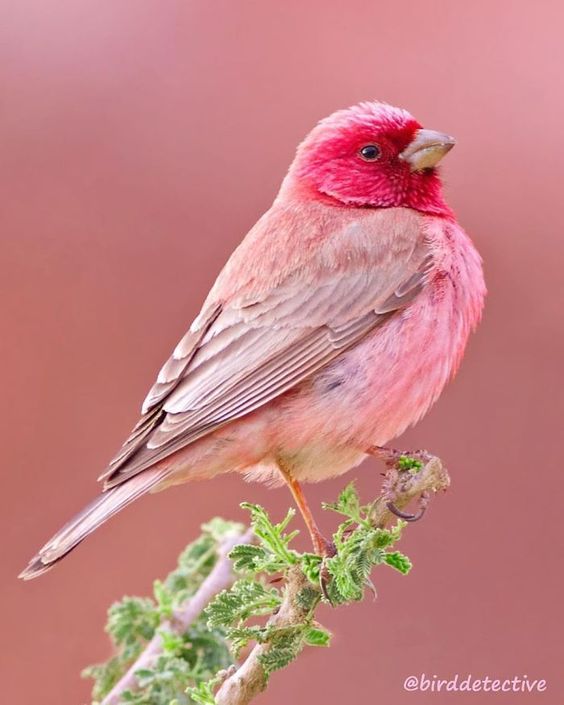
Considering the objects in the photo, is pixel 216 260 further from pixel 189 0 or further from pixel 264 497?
pixel 189 0

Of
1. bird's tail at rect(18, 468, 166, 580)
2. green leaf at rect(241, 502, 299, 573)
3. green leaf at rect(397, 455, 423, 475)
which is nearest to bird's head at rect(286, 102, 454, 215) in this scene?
green leaf at rect(397, 455, 423, 475)

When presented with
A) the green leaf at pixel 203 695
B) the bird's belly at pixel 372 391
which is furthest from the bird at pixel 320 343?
the green leaf at pixel 203 695

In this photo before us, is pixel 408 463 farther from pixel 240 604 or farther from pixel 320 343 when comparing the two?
pixel 240 604

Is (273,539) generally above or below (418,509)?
below

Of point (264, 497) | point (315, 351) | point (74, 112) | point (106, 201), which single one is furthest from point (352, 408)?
point (74, 112)

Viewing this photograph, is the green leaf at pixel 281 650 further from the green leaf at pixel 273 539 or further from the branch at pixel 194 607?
the branch at pixel 194 607

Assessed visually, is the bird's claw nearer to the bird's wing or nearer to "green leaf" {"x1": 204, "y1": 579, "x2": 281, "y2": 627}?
"green leaf" {"x1": 204, "y1": 579, "x2": 281, "y2": 627}

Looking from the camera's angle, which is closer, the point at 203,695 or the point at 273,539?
the point at 203,695

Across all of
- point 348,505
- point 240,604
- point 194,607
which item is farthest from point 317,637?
point 194,607
